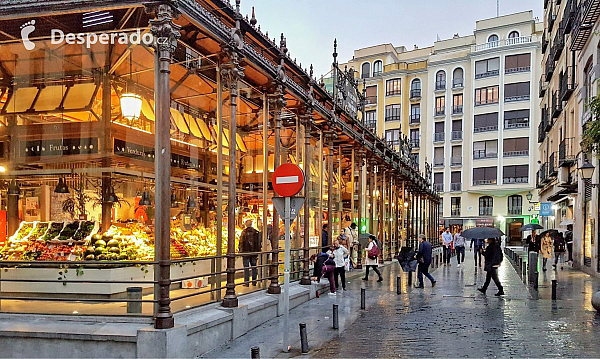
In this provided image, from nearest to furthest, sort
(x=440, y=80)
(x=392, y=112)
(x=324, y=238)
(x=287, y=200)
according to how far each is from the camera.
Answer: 1. (x=287, y=200)
2. (x=324, y=238)
3. (x=440, y=80)
4. (x=392, y=112)

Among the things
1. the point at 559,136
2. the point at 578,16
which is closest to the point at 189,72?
the point at 578,16

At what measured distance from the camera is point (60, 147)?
11.3 meters

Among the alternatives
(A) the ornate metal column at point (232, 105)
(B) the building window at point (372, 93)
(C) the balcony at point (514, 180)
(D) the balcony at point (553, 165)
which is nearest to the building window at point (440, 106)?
(B) the building window at point (372, 93)

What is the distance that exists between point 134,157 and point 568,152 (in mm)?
26368

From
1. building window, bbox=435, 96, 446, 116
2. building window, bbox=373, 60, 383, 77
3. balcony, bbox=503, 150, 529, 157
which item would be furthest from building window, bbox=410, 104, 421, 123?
balcony, bbox=503, 150, 529, 157

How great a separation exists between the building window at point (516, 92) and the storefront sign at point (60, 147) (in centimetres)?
6245

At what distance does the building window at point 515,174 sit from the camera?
6456 centimetres

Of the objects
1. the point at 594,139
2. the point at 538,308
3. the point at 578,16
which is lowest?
the point at 538,308

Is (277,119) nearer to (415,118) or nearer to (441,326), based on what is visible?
(441,326)

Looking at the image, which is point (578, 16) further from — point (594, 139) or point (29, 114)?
point (29, 114)

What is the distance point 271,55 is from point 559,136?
26.6 metres

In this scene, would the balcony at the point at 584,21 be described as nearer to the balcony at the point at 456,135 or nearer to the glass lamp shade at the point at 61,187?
the glass lamp shade at the point at 61,187

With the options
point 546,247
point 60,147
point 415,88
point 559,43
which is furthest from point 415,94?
point 60,147

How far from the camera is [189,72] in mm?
11352
